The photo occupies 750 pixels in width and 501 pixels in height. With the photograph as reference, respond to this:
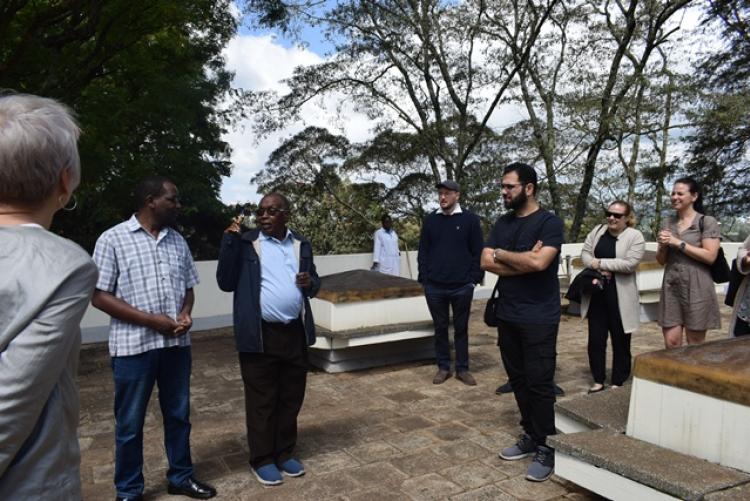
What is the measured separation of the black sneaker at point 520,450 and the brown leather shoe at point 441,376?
179cm

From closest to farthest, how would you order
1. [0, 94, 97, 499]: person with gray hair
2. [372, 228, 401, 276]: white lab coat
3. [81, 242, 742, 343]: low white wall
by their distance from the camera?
[0, 94, 97, 499]: person with gray hair → [81, 242, 742, 343]: low white wall → [372, 228, 401, 276]: white lab coat

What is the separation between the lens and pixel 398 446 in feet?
13.0

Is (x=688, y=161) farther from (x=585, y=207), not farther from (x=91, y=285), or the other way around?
(x=91, y=285)

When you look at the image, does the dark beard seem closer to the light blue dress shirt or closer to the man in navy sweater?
the light blue dress shirt

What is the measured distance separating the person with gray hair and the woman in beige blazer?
14.6ft

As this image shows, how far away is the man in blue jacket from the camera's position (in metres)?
3.43

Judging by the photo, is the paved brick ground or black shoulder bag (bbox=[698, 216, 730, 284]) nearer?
the paved brick ground

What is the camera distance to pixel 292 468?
3545mm

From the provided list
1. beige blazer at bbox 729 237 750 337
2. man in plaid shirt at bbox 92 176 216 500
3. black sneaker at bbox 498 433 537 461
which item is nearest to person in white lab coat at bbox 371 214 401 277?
black sneaker at bbox 498 433 537 461

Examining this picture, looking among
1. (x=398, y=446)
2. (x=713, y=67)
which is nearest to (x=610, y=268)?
(x=398, y=446)

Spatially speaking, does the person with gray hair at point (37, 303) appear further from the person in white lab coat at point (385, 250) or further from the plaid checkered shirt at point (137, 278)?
the person in white lab coat at point (385, 250)

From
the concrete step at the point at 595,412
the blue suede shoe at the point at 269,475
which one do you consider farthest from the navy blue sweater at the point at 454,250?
the blue suede shoe at the point at 269,475

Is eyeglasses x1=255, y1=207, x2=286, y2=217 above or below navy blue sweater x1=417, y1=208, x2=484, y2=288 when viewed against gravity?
above

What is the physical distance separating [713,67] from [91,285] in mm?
16903
